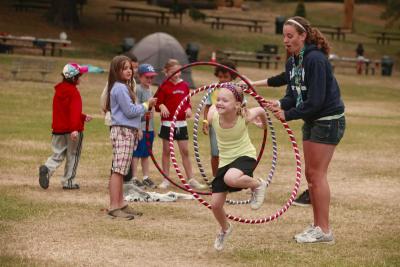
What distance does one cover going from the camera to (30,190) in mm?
12570

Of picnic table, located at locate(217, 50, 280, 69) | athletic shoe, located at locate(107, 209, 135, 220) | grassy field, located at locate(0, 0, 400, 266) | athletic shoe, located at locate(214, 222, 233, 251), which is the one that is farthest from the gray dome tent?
athletic shoe, located at locate(214, 222, 233, 251)

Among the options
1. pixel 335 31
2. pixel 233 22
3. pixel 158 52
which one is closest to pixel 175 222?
pixel 158 52

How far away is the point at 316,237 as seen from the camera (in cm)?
973

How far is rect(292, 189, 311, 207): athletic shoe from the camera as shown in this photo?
12305 millimetres

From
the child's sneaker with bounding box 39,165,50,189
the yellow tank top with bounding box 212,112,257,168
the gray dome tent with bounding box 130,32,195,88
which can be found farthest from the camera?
the gray dome tent with bounding box 130,32,195,88

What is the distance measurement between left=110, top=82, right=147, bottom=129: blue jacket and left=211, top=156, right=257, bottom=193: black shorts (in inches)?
75.3

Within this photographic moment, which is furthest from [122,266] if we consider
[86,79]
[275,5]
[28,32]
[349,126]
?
[275,5]

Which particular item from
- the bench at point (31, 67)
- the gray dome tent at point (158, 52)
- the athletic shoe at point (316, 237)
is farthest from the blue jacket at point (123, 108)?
the gray dome tent at point (158, 52)

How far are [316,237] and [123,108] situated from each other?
280cm

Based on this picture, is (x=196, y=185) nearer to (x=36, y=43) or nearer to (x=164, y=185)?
(x=164, y=185)

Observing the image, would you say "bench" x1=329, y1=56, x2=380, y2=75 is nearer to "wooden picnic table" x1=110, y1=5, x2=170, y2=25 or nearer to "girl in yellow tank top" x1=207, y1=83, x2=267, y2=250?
"wooden picnic table" x1=110, y1=5, x2=170, y2=25

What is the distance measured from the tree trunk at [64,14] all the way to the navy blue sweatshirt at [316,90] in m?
39.5

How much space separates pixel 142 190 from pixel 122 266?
423cm

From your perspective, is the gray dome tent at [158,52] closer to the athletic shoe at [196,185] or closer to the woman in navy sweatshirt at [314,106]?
the athletic shoe at [196,185]
